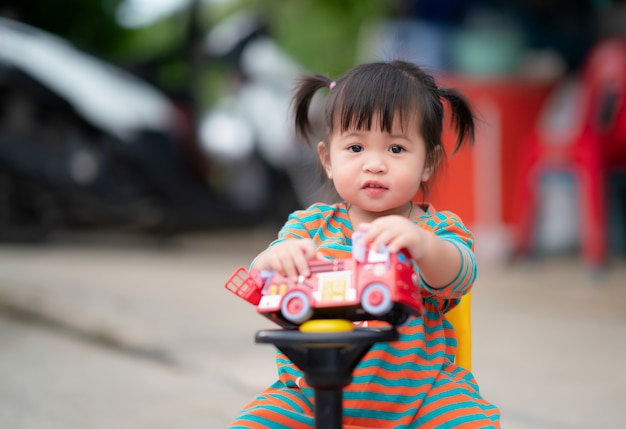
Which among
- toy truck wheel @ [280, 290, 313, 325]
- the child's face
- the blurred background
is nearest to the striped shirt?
the child's face

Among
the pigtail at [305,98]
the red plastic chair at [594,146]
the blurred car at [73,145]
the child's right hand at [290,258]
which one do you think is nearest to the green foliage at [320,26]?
the blurred car at [73,145]

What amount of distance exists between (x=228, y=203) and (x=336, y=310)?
15.2 feet

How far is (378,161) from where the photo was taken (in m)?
1.43

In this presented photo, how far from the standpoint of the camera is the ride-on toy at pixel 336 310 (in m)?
1.22

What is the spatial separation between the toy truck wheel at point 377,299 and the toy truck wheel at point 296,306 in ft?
0.31

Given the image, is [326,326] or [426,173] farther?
[426,173]

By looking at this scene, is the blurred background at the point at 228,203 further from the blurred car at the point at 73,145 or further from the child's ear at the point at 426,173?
the child's ear at the point at 426,173

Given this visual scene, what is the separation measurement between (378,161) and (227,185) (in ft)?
17.3

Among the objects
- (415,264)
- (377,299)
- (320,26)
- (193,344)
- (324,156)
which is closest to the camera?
(377,299)

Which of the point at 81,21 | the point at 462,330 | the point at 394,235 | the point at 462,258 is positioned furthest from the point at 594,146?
the point at 81,21

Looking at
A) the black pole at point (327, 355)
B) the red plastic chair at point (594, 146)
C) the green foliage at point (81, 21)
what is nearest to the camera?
the black pole at point (327, 355)

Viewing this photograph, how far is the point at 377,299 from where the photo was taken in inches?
47.9

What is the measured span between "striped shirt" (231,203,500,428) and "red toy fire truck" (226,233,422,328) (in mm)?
174

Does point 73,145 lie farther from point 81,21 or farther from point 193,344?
point 81,21
